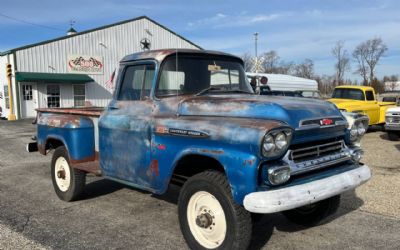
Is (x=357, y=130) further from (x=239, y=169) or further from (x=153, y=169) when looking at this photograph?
(x=153, y=169)

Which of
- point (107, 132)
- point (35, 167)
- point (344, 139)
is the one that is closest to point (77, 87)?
point (35, 167)

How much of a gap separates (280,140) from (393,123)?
10.9 metres

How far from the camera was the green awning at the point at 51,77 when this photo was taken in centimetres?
2319

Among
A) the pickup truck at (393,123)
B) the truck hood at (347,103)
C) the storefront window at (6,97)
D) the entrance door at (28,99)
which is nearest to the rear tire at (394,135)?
the pickup truck at (393,123)

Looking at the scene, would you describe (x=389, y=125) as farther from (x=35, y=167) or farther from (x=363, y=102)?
(x=35, y=167)

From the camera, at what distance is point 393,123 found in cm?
1290

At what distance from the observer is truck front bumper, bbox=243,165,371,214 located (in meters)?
3.33

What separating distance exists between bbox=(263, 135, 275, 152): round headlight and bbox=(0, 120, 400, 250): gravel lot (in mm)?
1401

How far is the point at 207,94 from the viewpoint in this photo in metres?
4.77

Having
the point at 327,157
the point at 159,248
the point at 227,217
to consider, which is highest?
the point at 327,157

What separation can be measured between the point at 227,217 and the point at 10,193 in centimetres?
462

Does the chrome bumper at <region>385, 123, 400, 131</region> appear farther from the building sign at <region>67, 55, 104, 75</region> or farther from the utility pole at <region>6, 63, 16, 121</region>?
the utility pole at <region>6, 63, 16, 121</region>

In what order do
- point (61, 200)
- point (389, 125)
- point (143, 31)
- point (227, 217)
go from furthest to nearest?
point (143, 31) → point (389, 125) → point (61, 200) → point (227, 217)

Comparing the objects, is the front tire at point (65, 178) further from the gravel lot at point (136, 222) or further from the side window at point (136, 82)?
the side window at point (136, 82)
